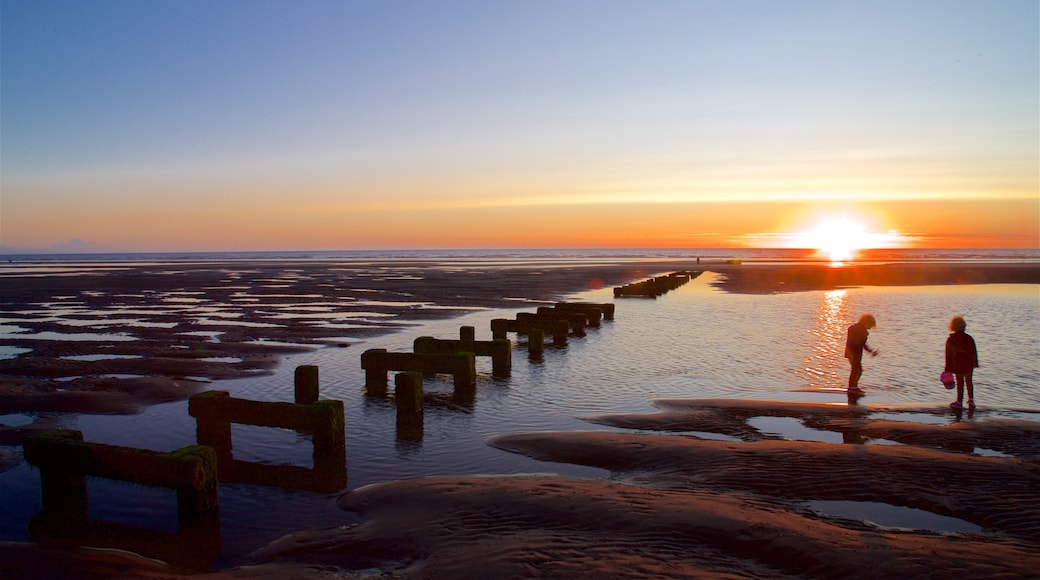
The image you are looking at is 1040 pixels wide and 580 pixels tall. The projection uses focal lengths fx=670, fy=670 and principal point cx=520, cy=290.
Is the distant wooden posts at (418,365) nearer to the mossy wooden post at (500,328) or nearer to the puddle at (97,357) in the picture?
the mossy wooden post at (500,328)

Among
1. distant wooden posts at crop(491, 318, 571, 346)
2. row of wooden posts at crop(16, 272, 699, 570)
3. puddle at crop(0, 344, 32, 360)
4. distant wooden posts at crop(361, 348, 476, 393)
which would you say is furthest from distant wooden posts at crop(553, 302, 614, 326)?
puddle at crop(0, 344, 32, 360)

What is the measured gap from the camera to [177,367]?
17.0m

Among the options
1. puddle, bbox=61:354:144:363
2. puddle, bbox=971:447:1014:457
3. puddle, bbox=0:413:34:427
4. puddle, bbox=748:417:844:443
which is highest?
puddle, bbox=61:354:144:363

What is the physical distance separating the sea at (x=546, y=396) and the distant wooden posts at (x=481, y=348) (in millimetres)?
464

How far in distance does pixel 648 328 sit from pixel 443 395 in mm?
11727

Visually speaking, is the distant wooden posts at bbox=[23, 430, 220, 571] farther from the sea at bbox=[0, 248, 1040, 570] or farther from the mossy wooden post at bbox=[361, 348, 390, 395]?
the mossy wooden post at bbox=[361, 348, 390, 395]

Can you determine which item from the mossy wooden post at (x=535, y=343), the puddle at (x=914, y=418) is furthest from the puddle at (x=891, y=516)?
the mossy wooden post at (x=535, y=343)

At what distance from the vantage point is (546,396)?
44.9 ft

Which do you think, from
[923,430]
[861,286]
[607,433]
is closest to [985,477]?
[923,430]

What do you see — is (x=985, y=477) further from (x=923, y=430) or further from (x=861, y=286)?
(x=861, y=286)

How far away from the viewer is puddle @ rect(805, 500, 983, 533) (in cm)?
715

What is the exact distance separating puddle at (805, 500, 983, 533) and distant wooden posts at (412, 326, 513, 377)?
29.5 feet

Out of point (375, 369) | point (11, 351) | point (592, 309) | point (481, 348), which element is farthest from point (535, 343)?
point (11, 351)

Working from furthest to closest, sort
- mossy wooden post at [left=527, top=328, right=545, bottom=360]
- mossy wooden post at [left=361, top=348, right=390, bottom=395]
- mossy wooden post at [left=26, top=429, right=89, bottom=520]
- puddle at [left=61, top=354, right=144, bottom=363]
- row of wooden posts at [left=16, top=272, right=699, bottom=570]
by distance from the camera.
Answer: mossy wooden post at [left=527, top=328, right=545, bottom=360]
puddle at [left=61, top=354, right=144, bottom=363]
mossy wooden post at [left=361, top=348, right=390, bottom=395]
mossy wooden post at [left=26, top=429, right=89, bottom=520]
row of wooden posts at [left=16, top=272, right=699, bottom=570]
